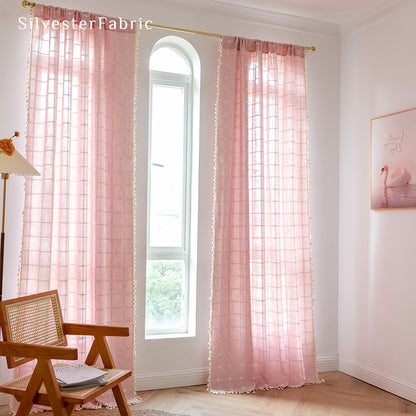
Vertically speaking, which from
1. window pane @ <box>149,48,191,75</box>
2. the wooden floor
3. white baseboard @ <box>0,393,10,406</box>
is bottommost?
the wooden floor

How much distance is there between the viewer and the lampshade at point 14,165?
110 inches

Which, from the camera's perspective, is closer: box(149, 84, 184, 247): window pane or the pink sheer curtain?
the pink sheer curtain

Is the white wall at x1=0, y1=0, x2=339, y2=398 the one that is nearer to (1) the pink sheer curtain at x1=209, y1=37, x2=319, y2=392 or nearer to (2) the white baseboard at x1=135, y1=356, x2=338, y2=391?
(2) the white baseboard at x1=135, y1=356, x2=338, y2=391

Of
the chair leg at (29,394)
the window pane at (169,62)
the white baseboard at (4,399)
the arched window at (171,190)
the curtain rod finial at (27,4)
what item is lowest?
the white baseboard at (4,399)

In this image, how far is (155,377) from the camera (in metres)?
3.72

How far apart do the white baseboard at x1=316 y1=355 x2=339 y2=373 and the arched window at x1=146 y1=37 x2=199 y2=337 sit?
1.17 metres

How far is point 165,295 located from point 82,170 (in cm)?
119

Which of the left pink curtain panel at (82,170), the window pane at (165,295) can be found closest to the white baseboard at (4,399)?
the left pink curtain panel at (82,170)

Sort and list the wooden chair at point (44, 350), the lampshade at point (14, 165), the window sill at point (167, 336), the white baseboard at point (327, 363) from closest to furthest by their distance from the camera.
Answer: the wooden chair at point (44, 350)
the lampshade at point (14, 165)
the window sill at point (167, 336)
the white baseboard at point (327, 363)

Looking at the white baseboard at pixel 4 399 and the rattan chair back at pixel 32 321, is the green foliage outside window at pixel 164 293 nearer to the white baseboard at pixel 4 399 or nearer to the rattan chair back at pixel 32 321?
the rattan chair back at pixel 32 321

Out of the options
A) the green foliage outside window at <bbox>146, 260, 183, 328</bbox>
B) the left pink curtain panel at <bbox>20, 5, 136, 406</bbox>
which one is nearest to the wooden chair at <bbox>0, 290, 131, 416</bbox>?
the left pink curtain panel at <bbox>20, 5, 136, 406</bbox>

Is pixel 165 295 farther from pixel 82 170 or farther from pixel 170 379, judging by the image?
pixel 82 170

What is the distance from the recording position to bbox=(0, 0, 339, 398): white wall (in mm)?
3379

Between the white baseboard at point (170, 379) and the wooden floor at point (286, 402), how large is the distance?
0.16 ft
